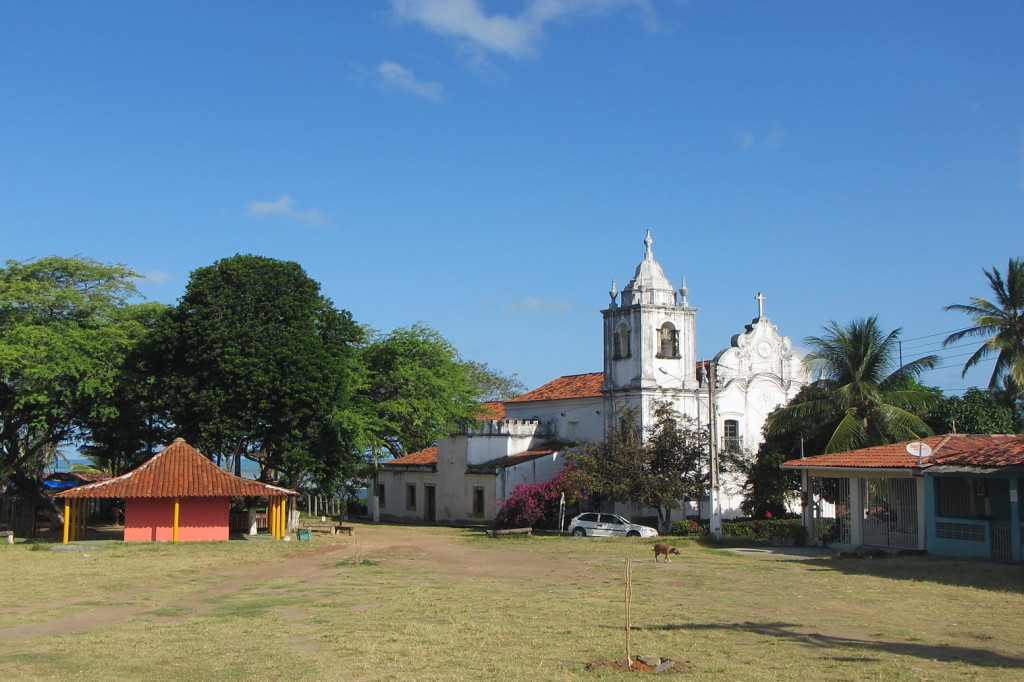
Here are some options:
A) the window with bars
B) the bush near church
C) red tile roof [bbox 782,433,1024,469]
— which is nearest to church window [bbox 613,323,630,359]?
the bush near church

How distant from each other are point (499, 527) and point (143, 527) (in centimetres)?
1330

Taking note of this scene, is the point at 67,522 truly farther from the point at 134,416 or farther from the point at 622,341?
the point at 622,341

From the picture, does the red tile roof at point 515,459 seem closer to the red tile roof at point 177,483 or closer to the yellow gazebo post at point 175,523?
the red tile roof at point 177,483

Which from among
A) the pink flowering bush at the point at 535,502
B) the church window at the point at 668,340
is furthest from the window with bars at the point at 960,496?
the church window at the point at 668,340

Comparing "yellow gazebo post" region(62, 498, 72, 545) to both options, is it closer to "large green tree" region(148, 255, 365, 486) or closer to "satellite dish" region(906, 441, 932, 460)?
"large green tree" region(148, 255, 365, 486)

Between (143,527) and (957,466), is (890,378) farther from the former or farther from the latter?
(143,527)

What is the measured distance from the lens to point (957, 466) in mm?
24562

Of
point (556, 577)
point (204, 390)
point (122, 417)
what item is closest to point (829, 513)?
point (556, 577)

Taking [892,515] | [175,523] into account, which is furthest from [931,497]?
[175,523]

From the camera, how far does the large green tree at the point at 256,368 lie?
109 feet

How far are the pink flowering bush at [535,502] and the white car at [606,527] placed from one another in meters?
1.71

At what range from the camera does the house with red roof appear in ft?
79.5

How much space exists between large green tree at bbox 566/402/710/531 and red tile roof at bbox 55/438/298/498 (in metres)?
10.9

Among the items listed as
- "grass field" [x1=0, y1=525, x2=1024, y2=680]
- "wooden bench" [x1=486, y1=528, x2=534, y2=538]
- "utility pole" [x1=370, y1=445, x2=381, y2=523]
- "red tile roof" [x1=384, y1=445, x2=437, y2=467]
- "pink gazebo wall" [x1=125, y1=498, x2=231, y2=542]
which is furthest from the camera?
"utility pole" [x1=370, y1=445, x2=381, y2=523]
